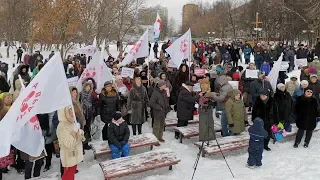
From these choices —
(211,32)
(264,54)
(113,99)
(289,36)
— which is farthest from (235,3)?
(113,99)

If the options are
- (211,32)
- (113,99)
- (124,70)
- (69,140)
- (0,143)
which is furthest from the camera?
(211,32)

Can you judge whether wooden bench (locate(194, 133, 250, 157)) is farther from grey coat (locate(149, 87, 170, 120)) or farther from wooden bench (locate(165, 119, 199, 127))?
wooden bench (locate(165, 119, 199, 127))

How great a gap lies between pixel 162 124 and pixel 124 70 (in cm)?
261

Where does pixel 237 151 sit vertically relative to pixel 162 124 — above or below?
below

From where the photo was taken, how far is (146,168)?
256 inches

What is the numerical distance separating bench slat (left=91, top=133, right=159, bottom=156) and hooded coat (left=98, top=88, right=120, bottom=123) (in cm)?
70

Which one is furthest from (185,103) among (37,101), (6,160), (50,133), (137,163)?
(37,101)

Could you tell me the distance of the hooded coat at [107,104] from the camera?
318 inches

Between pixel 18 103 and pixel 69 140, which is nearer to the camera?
pixel 18 103

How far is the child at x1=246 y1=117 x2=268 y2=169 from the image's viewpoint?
7161 millimetres

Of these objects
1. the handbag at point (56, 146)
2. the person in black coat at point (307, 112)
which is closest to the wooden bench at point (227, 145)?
the person in black coat at point (307, 112)

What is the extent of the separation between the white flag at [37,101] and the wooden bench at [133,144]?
215 cm

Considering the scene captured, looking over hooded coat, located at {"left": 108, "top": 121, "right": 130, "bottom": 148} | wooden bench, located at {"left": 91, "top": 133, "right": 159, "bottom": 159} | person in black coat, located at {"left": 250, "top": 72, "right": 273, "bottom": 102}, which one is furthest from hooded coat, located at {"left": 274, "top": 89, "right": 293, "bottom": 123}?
hooded coat, located at {"left": 108, "top": 121, "right": 130, "bottom": 148}

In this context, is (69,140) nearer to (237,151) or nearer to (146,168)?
(146,168)
